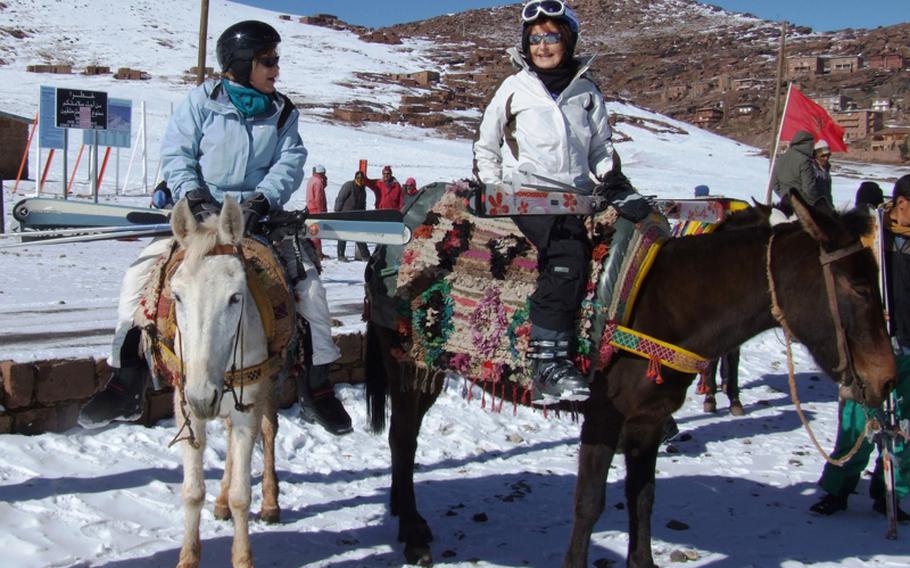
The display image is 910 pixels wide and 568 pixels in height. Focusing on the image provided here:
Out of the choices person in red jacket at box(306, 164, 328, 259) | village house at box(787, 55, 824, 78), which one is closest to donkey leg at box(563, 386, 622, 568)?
person in red jacket at box(306, 164, 328, 259)

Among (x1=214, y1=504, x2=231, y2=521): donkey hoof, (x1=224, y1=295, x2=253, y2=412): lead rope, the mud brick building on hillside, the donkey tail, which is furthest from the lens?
the mud brick building on hillside

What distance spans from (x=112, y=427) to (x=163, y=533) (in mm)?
1471

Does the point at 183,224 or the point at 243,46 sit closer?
the point at 183,224

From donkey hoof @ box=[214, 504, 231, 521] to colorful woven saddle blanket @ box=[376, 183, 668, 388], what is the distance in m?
1.52

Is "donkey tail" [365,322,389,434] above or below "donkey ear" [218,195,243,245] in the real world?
below

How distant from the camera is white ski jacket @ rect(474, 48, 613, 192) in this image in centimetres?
452

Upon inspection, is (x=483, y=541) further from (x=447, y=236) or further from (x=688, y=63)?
(x=688, y=63)

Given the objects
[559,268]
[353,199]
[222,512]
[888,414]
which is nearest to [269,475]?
[222,512]

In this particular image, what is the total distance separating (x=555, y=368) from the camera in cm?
415

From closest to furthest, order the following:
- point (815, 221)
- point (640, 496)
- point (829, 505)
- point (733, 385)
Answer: point (815, 221), point (640, 496), point (829, 505), point (733, 385)

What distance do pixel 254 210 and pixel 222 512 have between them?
1985 mm

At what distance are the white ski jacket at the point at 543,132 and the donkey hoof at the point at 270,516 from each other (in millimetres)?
2516

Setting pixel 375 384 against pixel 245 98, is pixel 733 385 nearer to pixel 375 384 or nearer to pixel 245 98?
pixel 375 384

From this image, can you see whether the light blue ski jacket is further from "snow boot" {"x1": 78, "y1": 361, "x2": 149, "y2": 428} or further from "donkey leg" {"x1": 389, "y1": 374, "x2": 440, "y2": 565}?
"donkey leg" {"x1": 389, "y1": 374, "x2": 440, "y2": 565}
